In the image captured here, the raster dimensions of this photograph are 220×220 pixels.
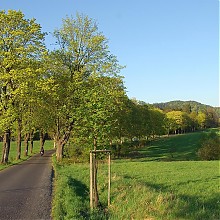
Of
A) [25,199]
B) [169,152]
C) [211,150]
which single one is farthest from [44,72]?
[169,152]

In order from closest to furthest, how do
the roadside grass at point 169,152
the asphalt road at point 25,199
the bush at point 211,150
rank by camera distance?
the asphalt road at point 25,199 → the bush at point 211,150 → the roadside grass at point 169,152

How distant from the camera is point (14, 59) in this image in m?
29.8

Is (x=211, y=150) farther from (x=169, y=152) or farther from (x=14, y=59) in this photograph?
(x=14, y=59)

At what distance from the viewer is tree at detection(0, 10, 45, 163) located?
2933cm

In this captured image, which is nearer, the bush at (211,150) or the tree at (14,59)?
the tree at (14,59)

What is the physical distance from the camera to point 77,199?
12547 millimetres

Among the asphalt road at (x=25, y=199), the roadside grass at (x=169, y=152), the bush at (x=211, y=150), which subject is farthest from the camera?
the roadside grass at (x=169, y=152)

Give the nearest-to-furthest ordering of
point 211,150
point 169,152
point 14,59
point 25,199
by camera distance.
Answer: point 25,199, point 14,59, point 211,150, point 169,152

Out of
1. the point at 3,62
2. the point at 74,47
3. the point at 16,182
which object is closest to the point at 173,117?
the point at 74,47

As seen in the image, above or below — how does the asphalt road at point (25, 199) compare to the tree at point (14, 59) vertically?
below

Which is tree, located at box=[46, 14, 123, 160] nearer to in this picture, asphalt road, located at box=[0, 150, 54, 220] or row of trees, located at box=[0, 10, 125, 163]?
row of trees, located at box=[0, 10, 125, 163]

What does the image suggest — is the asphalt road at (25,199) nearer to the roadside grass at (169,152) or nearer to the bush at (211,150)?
the roadside grass at (169,152)

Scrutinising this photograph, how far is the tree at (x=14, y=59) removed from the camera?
29.3 m

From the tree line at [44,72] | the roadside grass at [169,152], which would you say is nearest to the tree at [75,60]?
the tree line at [44,72]
